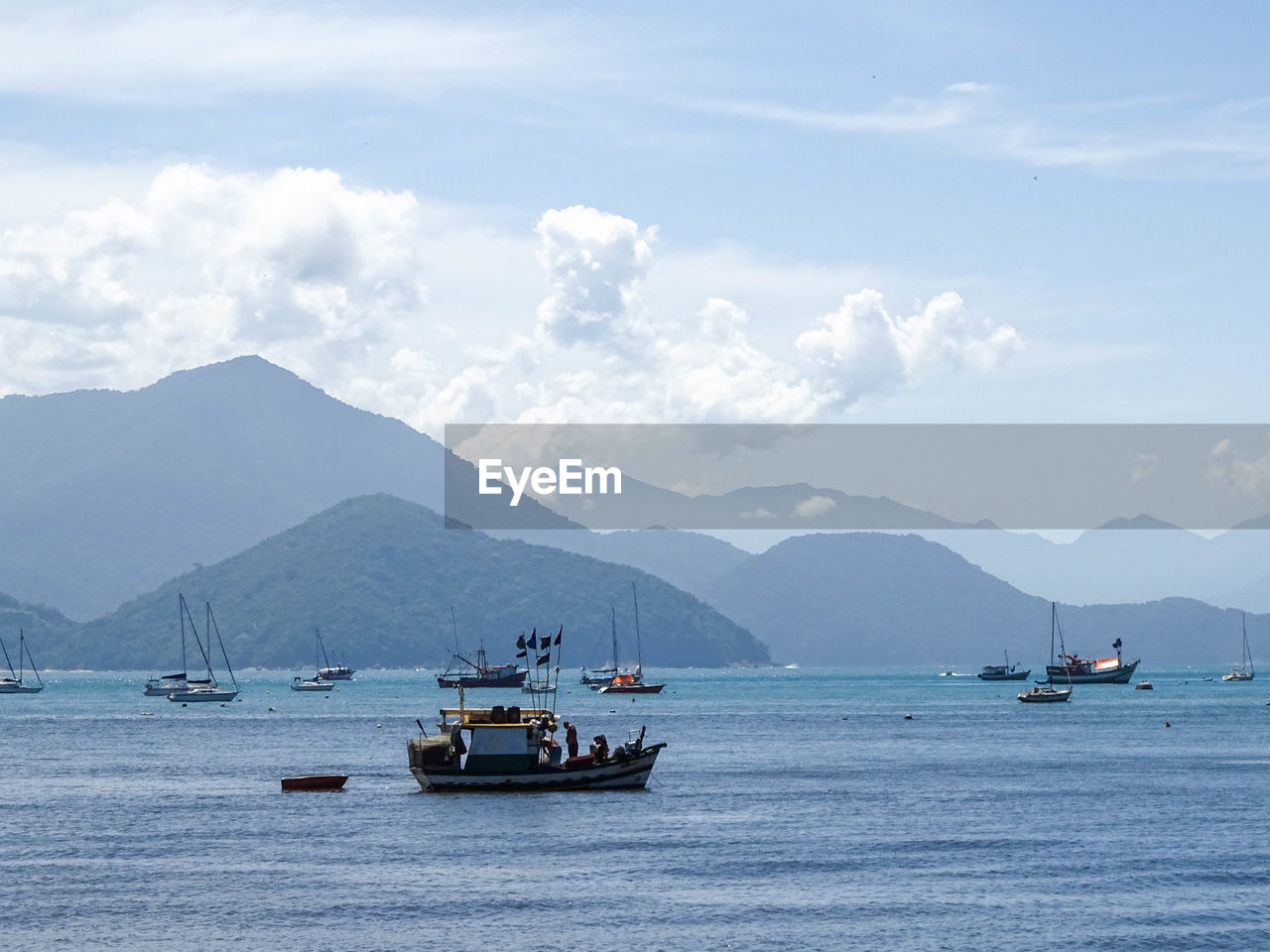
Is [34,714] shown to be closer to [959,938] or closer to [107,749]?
[107,749]

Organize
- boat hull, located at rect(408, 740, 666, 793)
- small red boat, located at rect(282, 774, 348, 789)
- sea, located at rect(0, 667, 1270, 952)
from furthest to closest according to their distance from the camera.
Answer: small red boat, located at rect(282, 774, 348, 789) → boat hull, located at rect(408, 740, 666, 793) → sea, located at rect(0, 667, 1270, 952)

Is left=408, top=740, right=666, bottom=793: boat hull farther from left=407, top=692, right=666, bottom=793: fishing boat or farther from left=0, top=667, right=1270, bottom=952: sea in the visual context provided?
left=0, top=667, right=1270, bottom=952: sea

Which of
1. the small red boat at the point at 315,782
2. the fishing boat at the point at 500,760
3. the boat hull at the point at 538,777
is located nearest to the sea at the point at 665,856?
the boat hull at the point at 538,777

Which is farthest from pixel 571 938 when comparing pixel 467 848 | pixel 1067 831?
pixel 1067 831

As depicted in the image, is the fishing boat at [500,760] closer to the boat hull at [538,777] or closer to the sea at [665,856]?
the boat hull at [538,777]

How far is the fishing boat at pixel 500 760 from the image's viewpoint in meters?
82.6

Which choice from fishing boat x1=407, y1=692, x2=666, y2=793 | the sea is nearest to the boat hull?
fishing boat x1=407, y1=692, x2=666, y2=793

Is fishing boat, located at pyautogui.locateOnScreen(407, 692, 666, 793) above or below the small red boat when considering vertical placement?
above

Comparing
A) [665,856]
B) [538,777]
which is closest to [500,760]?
[538,777]

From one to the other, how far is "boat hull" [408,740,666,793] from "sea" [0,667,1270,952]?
559 millimetres

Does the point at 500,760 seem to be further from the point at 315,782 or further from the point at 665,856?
the point at 665,856

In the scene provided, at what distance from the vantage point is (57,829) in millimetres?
73250

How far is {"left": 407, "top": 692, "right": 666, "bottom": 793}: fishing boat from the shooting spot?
271ft

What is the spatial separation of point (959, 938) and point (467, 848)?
77.7 feet
